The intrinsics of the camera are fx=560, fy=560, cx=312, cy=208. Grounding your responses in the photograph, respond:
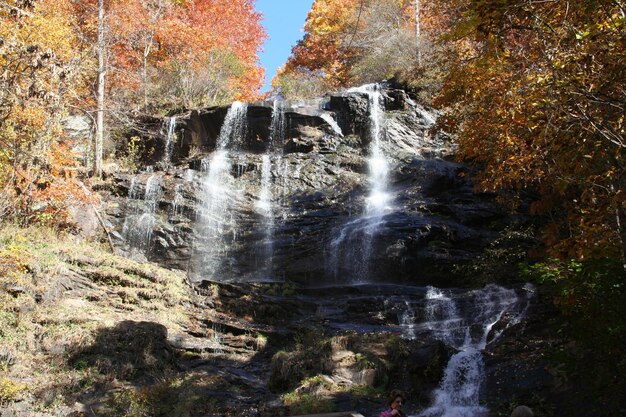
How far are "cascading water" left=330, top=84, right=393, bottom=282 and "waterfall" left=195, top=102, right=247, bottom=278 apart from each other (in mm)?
4128

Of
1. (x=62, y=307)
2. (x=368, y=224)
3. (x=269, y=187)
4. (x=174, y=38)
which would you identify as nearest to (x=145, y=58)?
→ (x=174, y=38)

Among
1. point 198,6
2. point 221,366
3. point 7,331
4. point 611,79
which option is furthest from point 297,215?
point 198,6

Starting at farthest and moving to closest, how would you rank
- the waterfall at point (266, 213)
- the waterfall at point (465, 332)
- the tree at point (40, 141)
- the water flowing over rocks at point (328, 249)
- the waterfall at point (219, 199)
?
the waterfall at point (219, 199), the waterfall at point (266, 213), the tree at point (40, 141), the water flowing over rocks at point (328, 249), the waterfall at point (465, 332)

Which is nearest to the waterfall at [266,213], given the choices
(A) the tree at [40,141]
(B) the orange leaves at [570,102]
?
(A) the tree at [40,141]

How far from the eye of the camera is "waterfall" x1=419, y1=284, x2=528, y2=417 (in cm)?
1024

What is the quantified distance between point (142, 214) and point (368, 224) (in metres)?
8.44

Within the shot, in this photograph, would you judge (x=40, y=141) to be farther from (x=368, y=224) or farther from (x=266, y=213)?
(x=368, y=224)

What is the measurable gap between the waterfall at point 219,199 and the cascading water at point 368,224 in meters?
4.13

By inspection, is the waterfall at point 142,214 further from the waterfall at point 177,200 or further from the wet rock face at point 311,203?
the waterfall at point 177,200

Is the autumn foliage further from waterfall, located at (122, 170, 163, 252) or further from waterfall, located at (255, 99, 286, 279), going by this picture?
waterfall, located at (255, 99, 286, 279)

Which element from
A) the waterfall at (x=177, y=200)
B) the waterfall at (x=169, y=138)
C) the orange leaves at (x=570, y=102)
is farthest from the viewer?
the waterfall at (x=169, y=138)

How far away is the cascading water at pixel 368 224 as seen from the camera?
18.3 metres

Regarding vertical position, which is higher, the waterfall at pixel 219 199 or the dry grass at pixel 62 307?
the waterfall at pixel 219 199

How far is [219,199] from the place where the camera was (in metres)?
21.9
